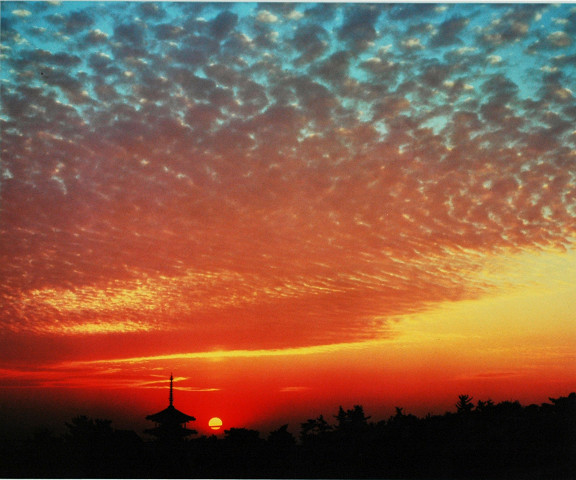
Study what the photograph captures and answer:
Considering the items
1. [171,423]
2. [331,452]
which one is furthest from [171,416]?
[331,452]

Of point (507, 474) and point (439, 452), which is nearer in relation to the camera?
point (507, 474)

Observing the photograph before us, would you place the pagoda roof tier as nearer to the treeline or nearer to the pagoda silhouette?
the pagoda silhouette

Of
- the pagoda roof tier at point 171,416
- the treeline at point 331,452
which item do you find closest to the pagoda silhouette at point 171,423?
the pagoda roof tier at point 171,416

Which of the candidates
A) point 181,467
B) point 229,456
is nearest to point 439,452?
point 229,456

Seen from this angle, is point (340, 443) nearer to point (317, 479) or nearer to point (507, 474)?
point (317, 479)

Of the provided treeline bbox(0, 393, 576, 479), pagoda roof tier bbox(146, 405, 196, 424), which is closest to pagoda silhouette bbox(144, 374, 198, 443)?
pagoda roof tier bbox(146, 405, 196, 424)

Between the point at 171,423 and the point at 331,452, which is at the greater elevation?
the point at 171,423

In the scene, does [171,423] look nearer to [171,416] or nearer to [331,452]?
[171,416]
